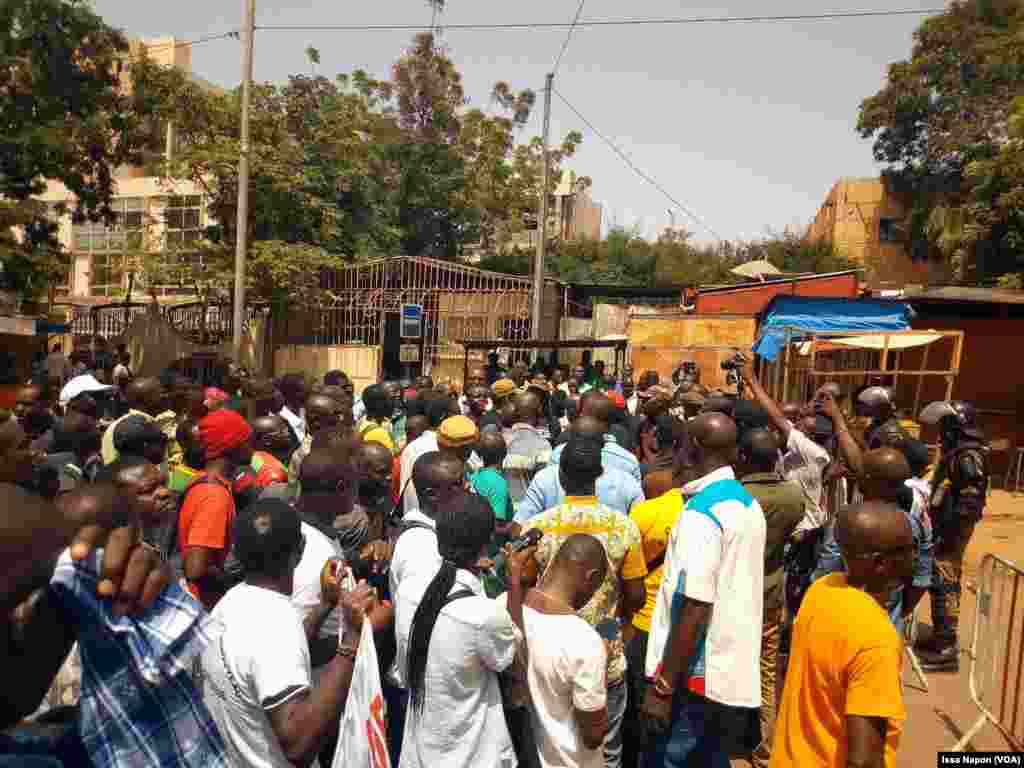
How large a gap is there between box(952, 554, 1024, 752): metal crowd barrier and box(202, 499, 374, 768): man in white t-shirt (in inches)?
143

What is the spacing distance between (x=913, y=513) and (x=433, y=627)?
10.5 feet

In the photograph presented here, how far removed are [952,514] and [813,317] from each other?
5653mm

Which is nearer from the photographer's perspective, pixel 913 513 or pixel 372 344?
pixel 913 513

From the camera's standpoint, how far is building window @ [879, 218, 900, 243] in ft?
104

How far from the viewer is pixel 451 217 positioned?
3025 cm

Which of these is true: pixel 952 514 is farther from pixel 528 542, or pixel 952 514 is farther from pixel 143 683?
pixel 143 683

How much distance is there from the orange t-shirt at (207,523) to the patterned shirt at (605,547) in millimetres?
1299

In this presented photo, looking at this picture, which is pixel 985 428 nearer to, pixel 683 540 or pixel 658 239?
pixel 683 540

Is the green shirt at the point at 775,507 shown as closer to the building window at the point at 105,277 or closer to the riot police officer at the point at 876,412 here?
the riot police officer at the point at 876,412

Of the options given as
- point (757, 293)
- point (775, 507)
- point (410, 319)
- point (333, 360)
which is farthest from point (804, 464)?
point (333, 360)

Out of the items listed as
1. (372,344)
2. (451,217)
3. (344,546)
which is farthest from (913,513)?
(451,217)

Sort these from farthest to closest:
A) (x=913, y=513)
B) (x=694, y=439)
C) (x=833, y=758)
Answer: (x=913, y=513), (x=694, y=439), (x=833, y=758)

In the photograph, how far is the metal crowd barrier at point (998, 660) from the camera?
A: 4355 mm

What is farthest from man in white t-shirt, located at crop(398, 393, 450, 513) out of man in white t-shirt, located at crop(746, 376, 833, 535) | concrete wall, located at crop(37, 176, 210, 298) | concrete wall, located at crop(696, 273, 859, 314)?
concrete wall, located at crop(37, 176, 210, 298)
